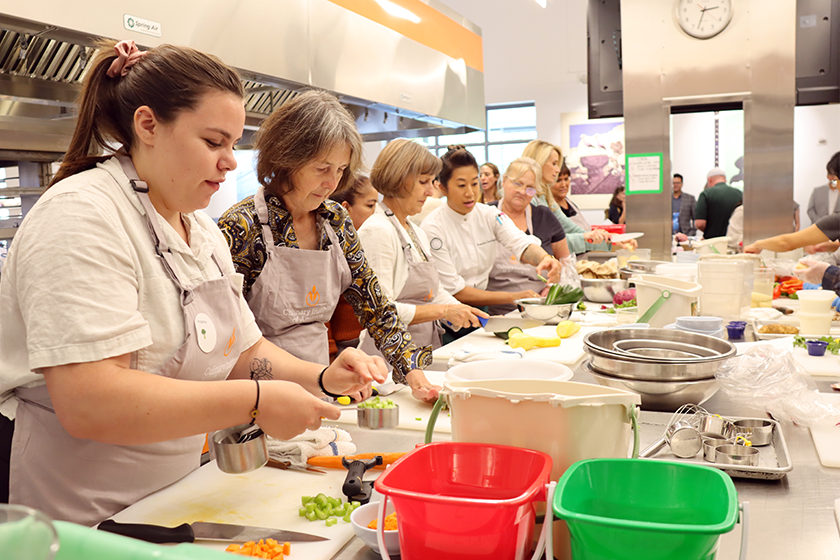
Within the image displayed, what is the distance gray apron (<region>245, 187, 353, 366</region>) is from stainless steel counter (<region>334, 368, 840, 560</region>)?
1.09m

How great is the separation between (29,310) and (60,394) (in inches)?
5.7

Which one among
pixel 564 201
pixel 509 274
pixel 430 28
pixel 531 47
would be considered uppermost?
pixel 531 47

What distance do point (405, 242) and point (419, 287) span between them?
0.25 meters

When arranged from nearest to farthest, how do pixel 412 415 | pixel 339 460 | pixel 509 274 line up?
pixel 339 460
pixel 412 415
pixel 509 274

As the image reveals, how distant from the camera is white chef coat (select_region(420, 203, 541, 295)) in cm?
370

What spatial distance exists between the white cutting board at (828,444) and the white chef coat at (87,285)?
1.28m

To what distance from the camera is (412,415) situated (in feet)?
5.43

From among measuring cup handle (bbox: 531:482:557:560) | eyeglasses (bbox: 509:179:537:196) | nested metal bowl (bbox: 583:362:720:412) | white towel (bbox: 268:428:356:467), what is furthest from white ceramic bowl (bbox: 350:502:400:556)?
eyeglasses (bbox: 509:179:537:196)

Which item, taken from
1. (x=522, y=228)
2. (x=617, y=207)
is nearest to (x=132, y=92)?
(x=522, y=228)

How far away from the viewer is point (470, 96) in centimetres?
611

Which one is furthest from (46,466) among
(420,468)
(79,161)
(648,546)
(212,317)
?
(648,546)

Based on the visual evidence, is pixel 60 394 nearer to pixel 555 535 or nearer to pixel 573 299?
pixel 555 535

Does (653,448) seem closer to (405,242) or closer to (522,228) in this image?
(405,242)

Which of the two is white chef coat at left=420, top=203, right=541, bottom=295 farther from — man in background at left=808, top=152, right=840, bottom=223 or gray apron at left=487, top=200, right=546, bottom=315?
man in background at left=808, top=152, right=840, bottom=223
